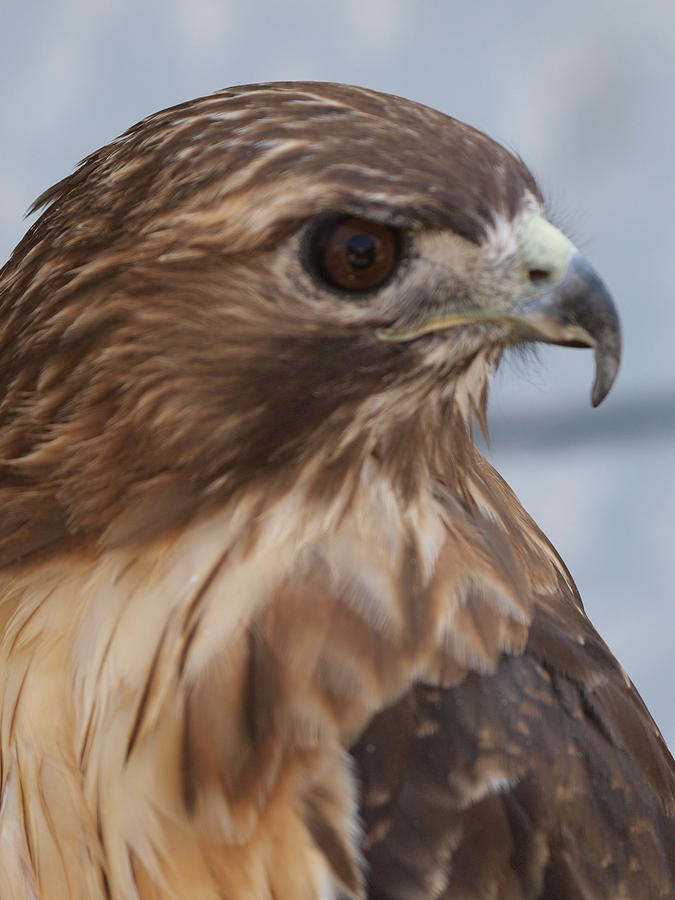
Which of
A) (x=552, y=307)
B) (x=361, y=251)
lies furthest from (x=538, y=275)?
(x=361, y=251)

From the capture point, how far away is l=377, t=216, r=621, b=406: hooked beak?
137cm

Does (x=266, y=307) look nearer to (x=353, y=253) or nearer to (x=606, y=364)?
(x=353, y=253)

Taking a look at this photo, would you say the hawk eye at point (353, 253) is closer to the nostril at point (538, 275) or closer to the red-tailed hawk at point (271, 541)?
the red-tailed hawk at point (271, 541)

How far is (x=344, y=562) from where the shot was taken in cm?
147

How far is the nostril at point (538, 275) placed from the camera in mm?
1376

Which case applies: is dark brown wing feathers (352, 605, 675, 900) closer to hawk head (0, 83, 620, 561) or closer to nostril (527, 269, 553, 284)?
hawk head (0, 83, 620, 561)

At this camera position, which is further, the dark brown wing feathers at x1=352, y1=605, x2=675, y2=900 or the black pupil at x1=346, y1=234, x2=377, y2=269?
the dark brown wing feathers at x1=352, y1=605, x2=675, y2=900

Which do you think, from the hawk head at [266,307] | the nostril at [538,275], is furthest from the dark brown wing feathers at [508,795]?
the nostril at [538,275]

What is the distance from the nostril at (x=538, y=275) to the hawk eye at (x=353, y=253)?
0.14m

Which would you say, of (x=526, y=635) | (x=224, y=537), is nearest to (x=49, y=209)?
(x=224, y=537)


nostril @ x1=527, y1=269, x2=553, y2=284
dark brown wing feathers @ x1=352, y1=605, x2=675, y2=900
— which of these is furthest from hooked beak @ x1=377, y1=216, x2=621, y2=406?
dark brown wing feathers @ x1=352, y1=605, x2=675, y2=900

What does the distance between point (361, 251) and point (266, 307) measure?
12 centimetres

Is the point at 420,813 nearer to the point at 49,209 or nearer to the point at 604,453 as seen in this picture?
the point at 49,209

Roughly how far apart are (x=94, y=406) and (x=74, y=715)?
330 millimetres
